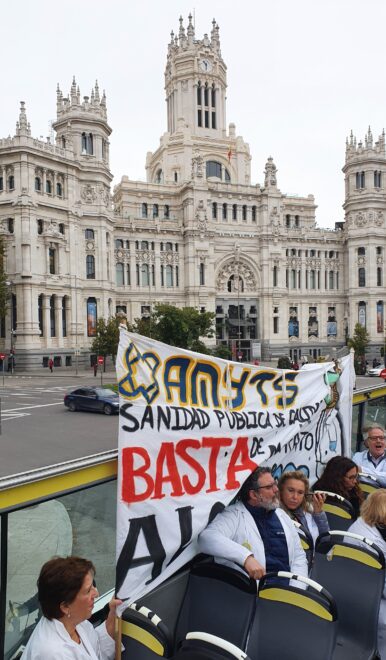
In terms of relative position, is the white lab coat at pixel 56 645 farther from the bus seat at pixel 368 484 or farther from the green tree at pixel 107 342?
the green tree at pixel 107 342

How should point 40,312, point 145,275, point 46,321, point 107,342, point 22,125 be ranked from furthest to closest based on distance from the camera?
point 145,275
point 40,312
point 46,321
point 22,125
point 107,342

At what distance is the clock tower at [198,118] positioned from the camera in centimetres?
6925

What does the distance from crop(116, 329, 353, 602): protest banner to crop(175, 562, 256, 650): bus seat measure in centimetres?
24

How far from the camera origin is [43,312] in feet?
165

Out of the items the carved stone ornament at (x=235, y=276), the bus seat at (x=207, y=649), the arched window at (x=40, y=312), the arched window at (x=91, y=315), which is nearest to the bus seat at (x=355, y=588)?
the bus seat at (x=207, y=649)

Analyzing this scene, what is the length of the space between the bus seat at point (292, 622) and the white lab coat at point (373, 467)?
2.93m

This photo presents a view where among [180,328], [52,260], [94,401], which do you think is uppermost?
[52,260]

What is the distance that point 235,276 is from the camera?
216ft

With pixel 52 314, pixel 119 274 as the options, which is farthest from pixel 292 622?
pixel 119 274

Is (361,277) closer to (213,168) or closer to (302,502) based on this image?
(213,168)

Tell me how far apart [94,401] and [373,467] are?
35.1 ft

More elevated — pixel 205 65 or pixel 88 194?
pixel 205 65

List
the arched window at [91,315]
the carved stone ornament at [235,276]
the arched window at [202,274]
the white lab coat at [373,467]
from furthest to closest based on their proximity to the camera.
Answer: the carved stone ornament at [235,276] < the arched window at [202,274] < the arched window at [91,315] < the white lab coat at [373,467]

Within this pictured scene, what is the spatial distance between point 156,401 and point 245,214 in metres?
64.6
